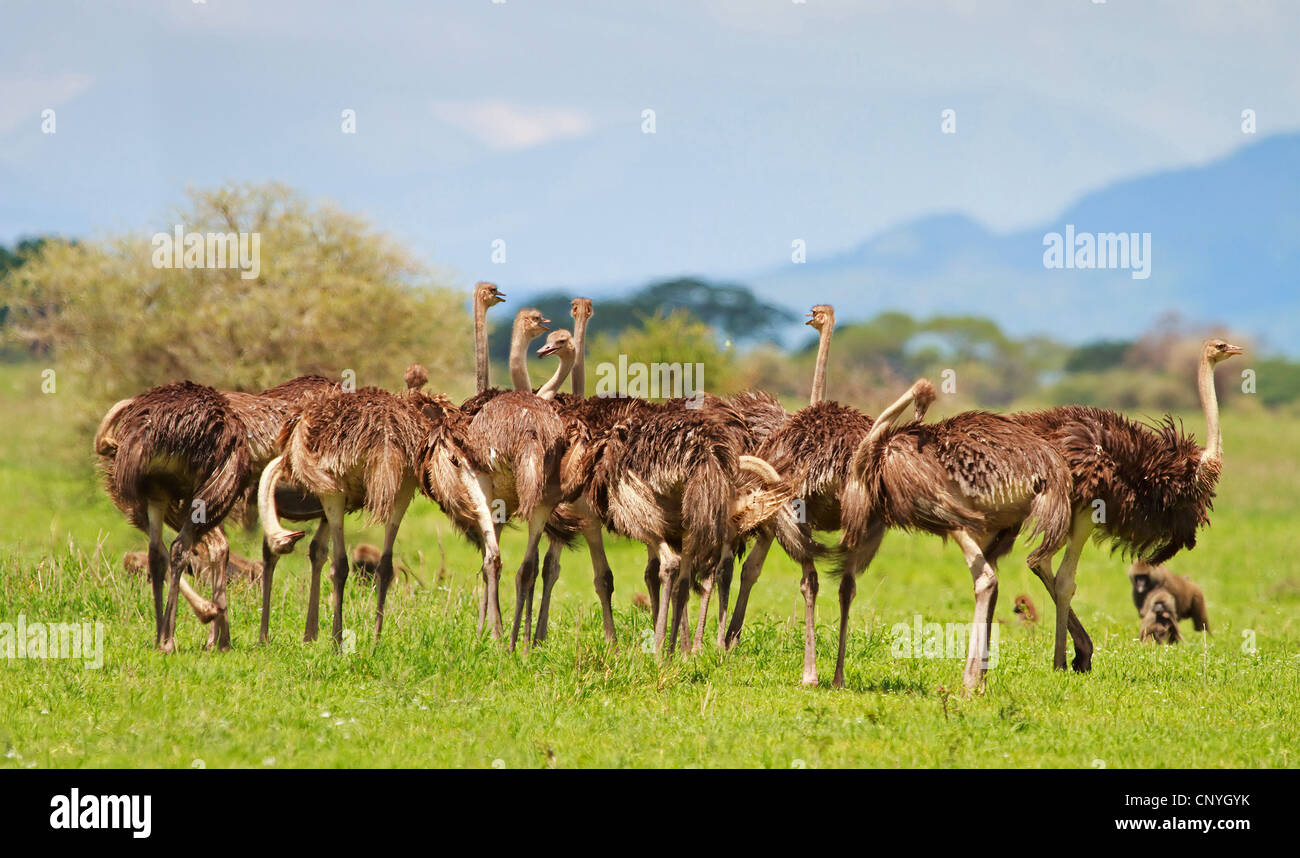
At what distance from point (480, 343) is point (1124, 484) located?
17.8 feet

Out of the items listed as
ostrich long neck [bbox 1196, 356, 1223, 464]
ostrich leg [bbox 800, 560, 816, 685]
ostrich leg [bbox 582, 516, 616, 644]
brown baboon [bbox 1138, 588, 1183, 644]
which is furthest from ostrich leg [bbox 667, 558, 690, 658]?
brown baboon [bbox 1138, 588, 1183, 644]

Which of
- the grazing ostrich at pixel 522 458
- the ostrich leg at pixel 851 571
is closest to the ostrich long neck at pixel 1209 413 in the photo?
the ostrich leg at pixel 851 571

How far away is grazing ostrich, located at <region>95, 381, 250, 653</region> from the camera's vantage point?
10422 millimetres

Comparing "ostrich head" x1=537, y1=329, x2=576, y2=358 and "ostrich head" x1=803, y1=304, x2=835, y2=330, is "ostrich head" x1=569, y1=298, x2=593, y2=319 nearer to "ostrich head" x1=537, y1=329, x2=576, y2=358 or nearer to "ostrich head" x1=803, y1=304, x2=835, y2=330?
"ostrich head" x1=537, y1=329, x2=576, y2=358

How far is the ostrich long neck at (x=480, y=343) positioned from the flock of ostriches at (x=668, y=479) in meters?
0.78

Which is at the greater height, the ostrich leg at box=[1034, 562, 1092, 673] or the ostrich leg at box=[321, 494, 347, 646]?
the ostrich leg at box=[321, 494, 347, 646]

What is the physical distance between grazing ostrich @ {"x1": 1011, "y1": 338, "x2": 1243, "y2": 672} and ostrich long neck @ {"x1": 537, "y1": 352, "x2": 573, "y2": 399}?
12.4 feet

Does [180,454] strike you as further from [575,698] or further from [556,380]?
[575,698]

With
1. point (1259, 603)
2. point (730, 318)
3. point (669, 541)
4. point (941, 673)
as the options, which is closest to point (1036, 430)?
point (941, 673)

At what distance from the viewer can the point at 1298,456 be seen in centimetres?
4109

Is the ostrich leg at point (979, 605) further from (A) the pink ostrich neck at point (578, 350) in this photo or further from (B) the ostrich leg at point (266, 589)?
(B) the ostrich leg at point (266, 589)

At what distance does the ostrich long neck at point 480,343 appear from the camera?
40.2 ft

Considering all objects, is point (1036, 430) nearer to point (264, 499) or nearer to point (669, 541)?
point (669, 541)

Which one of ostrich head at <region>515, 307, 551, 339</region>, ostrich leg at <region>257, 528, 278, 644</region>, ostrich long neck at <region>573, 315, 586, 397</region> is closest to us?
ostrich leg at <region>257, 528, 278, 644</region>
